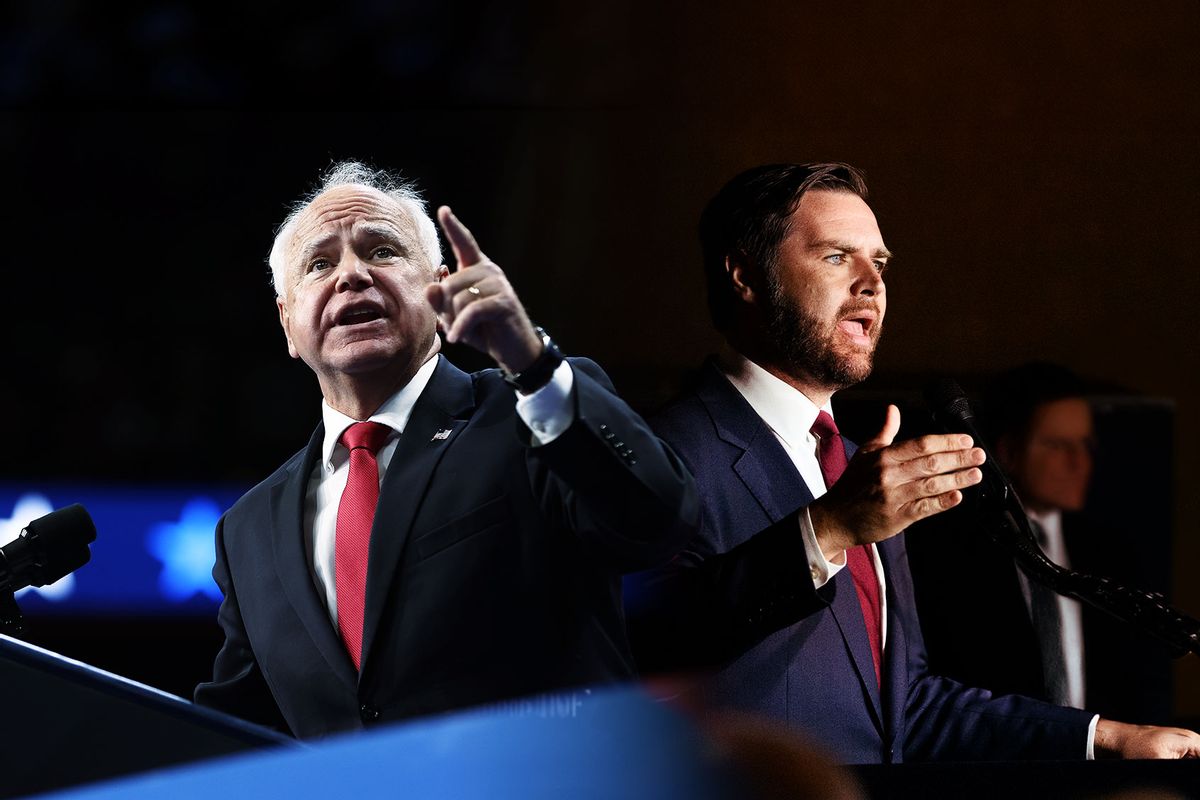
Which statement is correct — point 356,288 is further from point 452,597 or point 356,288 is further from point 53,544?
point 53,544

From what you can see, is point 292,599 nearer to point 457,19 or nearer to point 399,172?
point 399,172

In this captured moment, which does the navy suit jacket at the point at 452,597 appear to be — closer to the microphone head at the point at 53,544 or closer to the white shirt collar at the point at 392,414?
the white shirt collar at the point at 392,414

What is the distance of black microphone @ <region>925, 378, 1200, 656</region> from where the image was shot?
134 centimetres

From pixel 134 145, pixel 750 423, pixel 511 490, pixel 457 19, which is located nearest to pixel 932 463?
pixel 750 423

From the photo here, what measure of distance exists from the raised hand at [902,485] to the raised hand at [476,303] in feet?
1.58

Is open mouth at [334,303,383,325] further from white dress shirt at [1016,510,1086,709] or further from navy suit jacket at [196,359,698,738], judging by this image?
white dress shirt at [1016,510,1086,709]

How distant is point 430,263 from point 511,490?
43 cm

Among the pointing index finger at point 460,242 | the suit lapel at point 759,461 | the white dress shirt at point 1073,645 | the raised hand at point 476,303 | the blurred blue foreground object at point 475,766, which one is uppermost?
the pointing index finger at point 460,242

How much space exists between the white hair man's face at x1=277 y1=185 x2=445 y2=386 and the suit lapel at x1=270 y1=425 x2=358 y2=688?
14 cm

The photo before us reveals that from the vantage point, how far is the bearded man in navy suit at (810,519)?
1.54 m

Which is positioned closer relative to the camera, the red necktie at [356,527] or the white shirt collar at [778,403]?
the red necktie at [356,527]

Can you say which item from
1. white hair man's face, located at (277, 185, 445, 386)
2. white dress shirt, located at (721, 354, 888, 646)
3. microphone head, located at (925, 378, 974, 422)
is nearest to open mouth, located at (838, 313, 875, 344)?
white dress shirt, located at (721, 354, 888, 646)

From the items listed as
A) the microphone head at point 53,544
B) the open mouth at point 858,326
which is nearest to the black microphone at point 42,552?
the microphone head at point 53,544

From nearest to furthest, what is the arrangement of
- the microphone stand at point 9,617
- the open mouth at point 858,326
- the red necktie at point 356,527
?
the microphone stand at point 9,617 < the red necktie at point 356,527 < the open mouth at point 858,326
